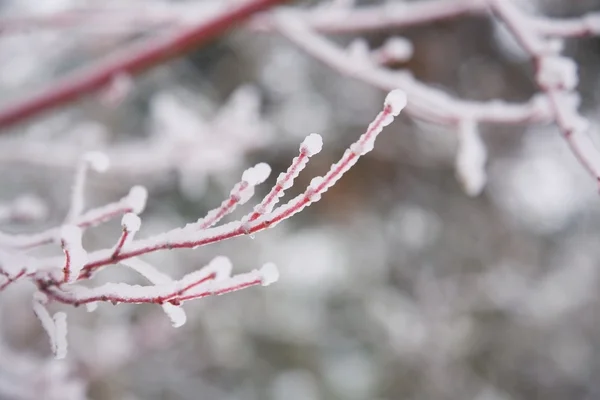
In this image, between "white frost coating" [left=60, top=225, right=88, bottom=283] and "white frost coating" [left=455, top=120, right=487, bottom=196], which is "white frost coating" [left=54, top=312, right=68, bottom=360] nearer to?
"white frost coating" [left=60, top=225, right=88, bottom=283]

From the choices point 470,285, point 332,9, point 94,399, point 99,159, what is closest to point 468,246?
point 470,285

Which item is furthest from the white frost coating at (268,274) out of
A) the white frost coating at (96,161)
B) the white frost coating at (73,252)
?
the white frost coating at (96,161)

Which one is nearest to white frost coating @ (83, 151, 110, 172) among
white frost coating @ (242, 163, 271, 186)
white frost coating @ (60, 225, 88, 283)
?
white frost coating @ (60, 225, 88, 283)

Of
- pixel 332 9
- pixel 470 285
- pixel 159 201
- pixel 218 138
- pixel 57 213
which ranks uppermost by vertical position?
pixel 332 9

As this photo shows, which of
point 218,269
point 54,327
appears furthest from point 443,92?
point 54,327

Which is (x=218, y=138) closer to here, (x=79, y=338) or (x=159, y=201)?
(x=79, y=338)

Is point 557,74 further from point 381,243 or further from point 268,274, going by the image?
point 381,243
